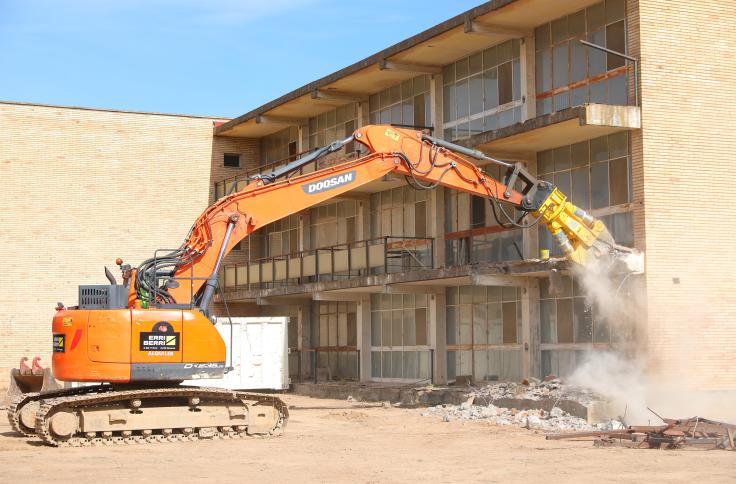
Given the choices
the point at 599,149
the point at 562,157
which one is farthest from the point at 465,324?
the point at 599,149

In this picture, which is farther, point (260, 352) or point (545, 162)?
point (260, 352)

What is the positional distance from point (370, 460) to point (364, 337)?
839 inches

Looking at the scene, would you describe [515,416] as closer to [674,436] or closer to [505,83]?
[674,436]

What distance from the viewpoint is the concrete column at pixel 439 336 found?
3469 centimetres

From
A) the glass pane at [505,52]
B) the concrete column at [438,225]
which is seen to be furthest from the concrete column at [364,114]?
the glass pane at [505,52]

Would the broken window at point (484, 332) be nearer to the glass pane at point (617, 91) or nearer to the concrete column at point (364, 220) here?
the concrete column at point (364, 220)

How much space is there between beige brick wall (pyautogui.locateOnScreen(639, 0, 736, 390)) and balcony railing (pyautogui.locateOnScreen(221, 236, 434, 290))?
33.5 ft

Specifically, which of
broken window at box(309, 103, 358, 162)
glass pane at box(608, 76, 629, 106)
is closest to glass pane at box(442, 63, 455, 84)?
broken window at box(309, 103, 358, 162)

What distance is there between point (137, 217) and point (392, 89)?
1305cm

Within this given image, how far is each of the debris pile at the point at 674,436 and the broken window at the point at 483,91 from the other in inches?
504

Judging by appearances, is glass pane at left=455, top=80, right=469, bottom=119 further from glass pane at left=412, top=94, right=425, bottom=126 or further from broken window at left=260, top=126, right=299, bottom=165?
broken window at left=260, top=126, right=299, bottom=165

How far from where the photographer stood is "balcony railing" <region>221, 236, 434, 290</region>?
36.1 m

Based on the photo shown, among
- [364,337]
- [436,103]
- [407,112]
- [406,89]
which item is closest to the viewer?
[436,103]

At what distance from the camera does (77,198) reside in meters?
44.6
